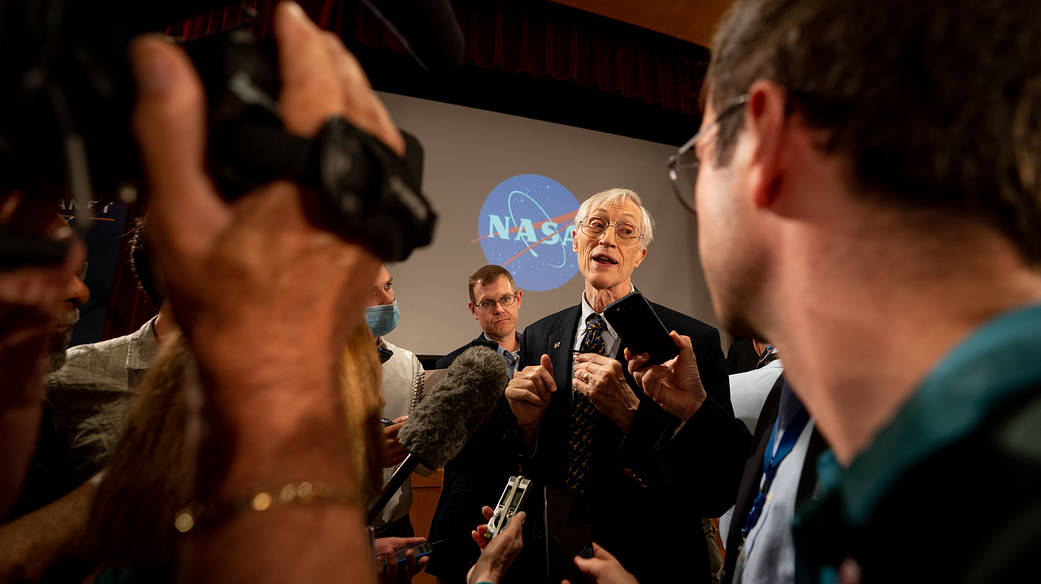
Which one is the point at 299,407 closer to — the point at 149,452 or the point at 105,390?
the point at 149,452

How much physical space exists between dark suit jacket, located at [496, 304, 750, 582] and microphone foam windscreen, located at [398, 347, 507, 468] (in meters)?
0.43

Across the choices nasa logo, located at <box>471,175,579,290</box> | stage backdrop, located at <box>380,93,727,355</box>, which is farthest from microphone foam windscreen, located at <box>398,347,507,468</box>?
nasa logo, located at <box>471,175,579,290</box>

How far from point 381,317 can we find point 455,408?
1.07 metres

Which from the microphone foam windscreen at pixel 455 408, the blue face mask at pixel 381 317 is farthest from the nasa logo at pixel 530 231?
the microphone foam windscreen at pixel 455 408

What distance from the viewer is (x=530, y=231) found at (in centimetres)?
436

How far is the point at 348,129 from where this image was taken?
376mm

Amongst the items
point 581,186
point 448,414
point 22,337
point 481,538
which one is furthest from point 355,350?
point 581,186

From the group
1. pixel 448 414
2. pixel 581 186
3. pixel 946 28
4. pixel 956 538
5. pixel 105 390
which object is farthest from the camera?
pixel 581 186

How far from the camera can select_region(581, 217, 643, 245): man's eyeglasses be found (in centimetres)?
221

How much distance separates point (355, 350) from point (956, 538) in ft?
2.40

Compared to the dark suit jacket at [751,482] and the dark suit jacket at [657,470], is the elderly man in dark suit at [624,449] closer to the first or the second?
the dark suit jacket at [657,470]

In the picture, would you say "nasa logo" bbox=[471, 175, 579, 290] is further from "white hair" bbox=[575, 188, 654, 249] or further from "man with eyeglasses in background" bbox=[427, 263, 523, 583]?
"man with eyeglasses in background" bbox=[427, 263, 523, 583]

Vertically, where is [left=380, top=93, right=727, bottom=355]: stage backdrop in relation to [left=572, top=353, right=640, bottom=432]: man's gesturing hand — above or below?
Result: above

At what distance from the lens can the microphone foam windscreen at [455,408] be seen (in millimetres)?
1349
